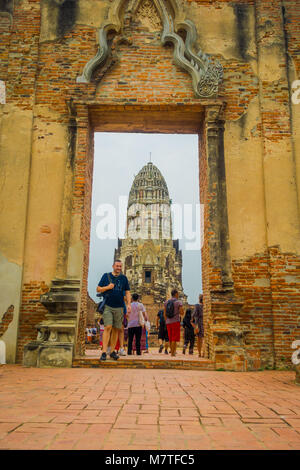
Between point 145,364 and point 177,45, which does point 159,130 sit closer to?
point 177,45

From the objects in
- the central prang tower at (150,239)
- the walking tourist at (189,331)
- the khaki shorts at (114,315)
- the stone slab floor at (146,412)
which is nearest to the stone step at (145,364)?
the khaki shorts at (114,315)

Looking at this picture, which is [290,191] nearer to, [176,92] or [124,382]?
[176,92]

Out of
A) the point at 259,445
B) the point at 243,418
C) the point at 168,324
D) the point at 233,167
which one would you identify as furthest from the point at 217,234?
the point at 259,445

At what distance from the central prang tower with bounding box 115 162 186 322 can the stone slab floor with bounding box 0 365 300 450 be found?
38361mm

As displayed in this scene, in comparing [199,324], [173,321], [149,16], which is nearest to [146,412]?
[173,321]

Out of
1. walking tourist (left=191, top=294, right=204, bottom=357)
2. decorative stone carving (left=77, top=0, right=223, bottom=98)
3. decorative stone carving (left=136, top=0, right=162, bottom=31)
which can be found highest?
decorative stone carving (left=136, top=0, right=162, bottom=31)

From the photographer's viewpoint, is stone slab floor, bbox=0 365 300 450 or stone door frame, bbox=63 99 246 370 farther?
stone door frame, bbox=63 99 246 370

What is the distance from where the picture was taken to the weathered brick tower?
6.96m

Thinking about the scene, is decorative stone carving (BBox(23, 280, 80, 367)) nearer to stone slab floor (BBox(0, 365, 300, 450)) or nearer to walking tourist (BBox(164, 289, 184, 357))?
stone slab floor (BBox(0, 365, 300, 450))

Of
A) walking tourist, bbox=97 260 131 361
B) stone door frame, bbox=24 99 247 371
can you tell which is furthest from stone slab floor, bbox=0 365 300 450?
walking tourist, bbox=97 260 131 361

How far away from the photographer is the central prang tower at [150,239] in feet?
147

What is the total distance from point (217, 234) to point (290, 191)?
1.62 m

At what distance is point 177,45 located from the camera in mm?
8031
